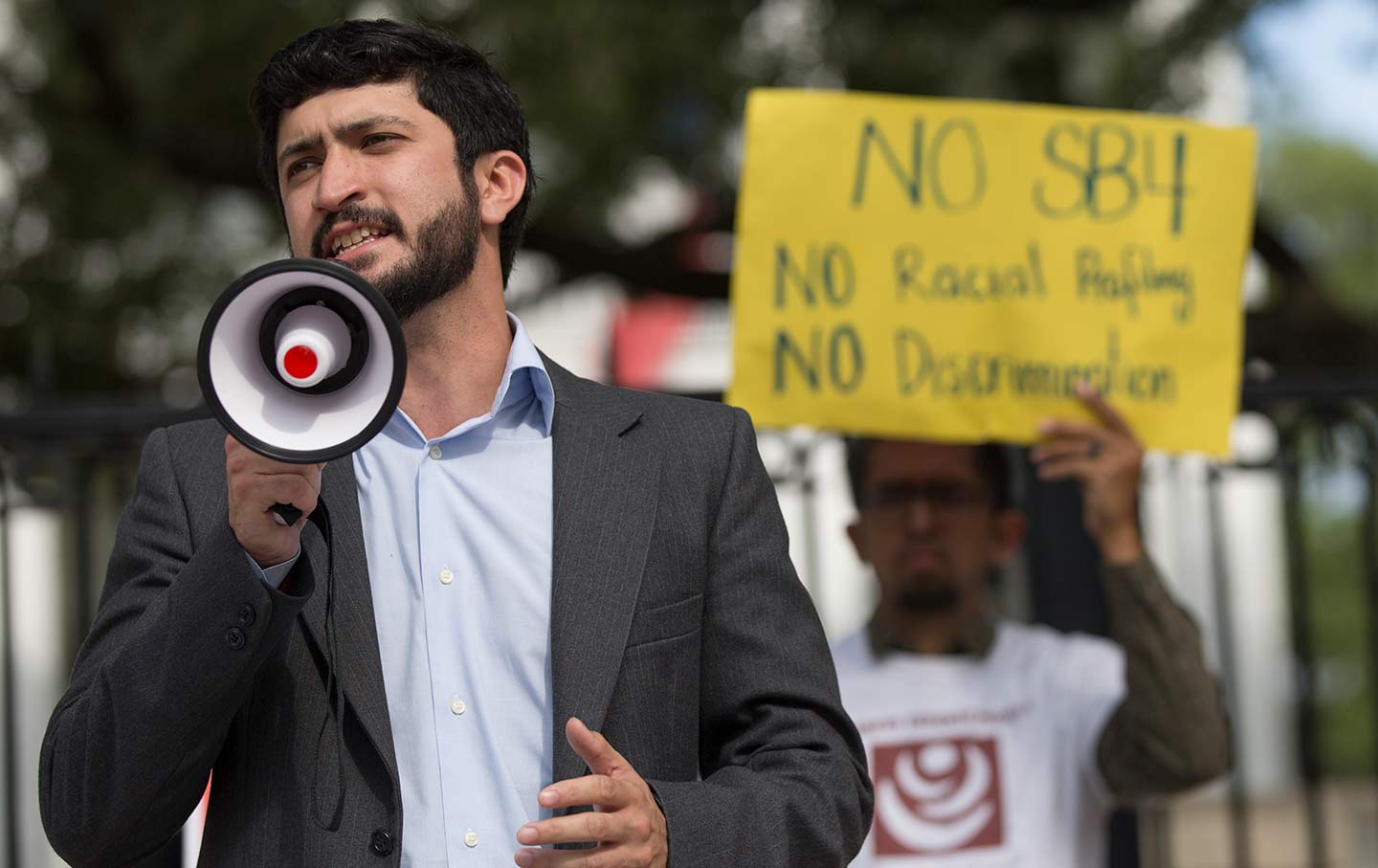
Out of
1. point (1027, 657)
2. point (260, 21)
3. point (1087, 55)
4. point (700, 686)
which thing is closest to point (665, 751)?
point (700, 686)

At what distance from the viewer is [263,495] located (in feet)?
6.57

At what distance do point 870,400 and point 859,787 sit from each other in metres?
1.50

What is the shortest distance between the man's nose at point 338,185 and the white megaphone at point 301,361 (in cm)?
34

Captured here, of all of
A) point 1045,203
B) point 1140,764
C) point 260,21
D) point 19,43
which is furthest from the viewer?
point 19,43

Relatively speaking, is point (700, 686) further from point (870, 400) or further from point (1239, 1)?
point (1239, 1)

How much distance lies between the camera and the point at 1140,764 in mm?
3654

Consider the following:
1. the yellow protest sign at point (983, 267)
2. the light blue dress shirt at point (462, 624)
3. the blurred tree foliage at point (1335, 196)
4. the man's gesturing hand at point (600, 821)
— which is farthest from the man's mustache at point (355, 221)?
the blurred tree foliage at point (1335, 196)

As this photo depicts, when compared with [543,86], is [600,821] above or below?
below

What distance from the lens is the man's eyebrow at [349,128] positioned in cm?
244

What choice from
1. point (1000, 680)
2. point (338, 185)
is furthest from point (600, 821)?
point (1000, 680)

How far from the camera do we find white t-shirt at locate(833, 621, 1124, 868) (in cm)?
380

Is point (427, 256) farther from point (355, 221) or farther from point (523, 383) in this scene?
point (523, 383)

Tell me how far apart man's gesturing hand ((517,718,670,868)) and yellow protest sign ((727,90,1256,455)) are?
1724 millimetres

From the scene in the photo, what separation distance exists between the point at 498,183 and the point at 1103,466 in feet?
5.35
